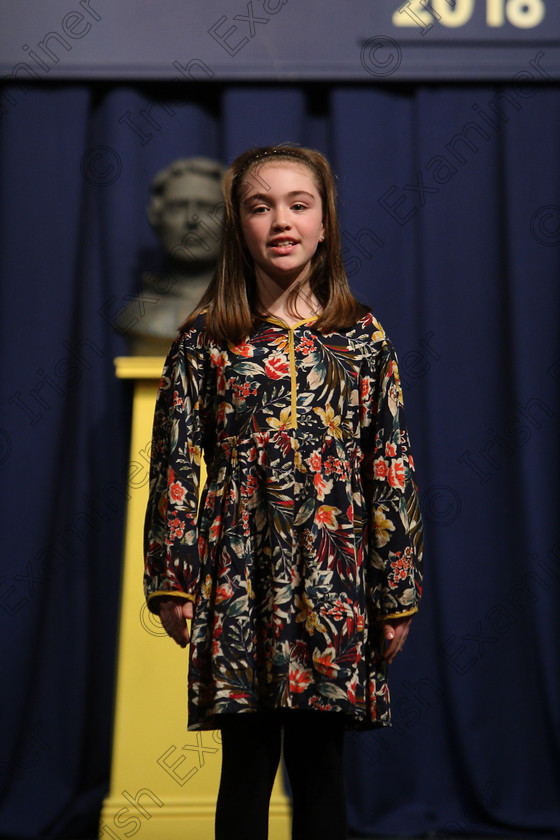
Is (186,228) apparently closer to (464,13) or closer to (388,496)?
(464,13)

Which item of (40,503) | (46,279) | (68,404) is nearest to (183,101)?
(46,279)

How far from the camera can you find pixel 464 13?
2443 mm

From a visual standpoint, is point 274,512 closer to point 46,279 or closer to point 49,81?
point 46,279

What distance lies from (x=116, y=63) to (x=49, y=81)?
179mm

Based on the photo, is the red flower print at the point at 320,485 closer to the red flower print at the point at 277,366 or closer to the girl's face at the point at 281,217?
the red flower print at the point at 277,366

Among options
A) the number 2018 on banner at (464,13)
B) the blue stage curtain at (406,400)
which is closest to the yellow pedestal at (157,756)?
the blue stage curtain at (406,400)

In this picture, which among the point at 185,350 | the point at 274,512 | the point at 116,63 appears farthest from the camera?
the point at 116,63

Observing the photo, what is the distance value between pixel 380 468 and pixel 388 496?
42 millimetres

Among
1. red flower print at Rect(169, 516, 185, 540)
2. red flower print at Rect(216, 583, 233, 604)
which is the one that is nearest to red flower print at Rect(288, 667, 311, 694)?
red flower print at Rect(216, 583, 233, 604)

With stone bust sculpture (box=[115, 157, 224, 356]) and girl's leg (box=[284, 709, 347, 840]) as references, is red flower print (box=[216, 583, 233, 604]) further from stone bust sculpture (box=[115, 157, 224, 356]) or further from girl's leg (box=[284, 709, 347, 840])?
stone bust sculpture (box=[115, 157, 224, 356])

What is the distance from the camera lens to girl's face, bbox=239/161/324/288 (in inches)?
52.0

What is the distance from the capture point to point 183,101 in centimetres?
247

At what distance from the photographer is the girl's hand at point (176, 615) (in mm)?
1234

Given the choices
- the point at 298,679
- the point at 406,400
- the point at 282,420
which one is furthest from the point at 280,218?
the point at 406,400
